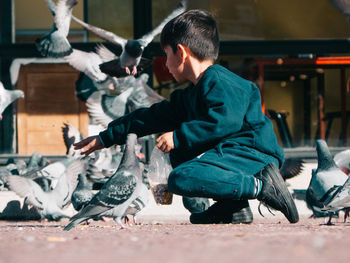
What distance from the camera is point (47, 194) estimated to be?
543 cm

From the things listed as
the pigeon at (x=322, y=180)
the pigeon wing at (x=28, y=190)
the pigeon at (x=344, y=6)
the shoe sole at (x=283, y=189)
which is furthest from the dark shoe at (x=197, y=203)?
the pigeon at (x=344, y=6)

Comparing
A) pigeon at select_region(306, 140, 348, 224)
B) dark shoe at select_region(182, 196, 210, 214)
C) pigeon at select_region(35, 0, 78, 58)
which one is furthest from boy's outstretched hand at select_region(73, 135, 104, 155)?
pigeon at select_region(35, 0, 78, 58)

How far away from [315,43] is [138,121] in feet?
11.9

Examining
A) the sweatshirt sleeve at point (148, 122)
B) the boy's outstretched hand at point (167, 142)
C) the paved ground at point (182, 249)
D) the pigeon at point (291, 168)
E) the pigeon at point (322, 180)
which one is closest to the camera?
the paved ground at point (182, 249)

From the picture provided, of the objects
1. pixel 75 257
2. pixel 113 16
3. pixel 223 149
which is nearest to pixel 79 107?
pixel 113 16

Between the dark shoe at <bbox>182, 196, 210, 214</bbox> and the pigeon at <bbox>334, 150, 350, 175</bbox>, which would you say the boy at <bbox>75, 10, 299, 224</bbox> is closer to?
the dark shoe at <bbox>182, 196, 210, 214</bbox>

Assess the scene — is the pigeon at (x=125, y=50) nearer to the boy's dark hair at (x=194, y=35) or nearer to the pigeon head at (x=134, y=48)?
the pigeon head at (x=134, y=48)

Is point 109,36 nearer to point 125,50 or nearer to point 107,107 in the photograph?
point 125,50

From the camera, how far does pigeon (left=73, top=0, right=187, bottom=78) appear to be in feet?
20.7

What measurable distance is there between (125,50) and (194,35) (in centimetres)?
256

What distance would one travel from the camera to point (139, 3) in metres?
7.01

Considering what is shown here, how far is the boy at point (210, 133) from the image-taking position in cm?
341

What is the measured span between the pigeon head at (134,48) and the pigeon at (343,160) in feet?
7.55

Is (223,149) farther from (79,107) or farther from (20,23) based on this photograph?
(20,23)
